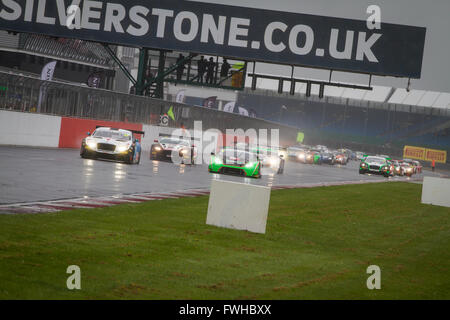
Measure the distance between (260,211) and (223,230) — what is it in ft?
1.99

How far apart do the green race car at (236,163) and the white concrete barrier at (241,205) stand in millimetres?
14948

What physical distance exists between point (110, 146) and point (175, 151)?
6.09 metres

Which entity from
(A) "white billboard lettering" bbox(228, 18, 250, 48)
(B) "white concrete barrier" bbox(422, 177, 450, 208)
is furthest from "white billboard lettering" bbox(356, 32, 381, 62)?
(B) "white concrete barrier" bbox(422, 177, 450, 208)

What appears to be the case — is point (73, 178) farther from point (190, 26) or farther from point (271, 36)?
point (271, 36)

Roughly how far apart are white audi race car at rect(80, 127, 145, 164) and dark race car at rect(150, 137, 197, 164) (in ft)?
16.5

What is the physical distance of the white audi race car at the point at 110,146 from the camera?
25672 millimetres

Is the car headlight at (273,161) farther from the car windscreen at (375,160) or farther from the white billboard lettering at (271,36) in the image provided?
the car windscreen at (375,160)

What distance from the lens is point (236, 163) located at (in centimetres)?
2669

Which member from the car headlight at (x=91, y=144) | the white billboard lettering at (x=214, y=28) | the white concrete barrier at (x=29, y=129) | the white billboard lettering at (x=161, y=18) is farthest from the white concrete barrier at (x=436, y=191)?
the white billboard lettering at (x=161, y=18)

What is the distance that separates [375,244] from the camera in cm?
1181

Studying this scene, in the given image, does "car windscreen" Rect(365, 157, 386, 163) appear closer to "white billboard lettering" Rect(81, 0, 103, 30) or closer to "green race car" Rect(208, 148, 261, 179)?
"white billboard lettering" Rect(81, 0, 103, 30)

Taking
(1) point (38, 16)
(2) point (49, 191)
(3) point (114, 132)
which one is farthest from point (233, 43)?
(2) point (49, 191)
